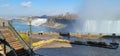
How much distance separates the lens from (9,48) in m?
16.2

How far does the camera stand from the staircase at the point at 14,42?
16.6m

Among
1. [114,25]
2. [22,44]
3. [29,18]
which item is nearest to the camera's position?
[22,44]

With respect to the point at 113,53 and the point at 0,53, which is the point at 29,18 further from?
the point at 113,53

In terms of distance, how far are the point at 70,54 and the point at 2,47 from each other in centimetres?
1175

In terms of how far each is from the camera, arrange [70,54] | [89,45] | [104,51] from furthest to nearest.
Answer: [89,45]
[104,51]
[70,54]

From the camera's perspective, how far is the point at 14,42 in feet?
56.1

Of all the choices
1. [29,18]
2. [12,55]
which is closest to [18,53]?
[12,55]

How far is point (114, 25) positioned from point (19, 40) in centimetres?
7879

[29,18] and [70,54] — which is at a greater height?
[29,18]

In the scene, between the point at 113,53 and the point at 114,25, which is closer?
the point at 113,53

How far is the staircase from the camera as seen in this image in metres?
16.6

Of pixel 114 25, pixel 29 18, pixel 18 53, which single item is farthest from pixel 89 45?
pixel 114 25

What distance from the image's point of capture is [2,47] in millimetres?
16594

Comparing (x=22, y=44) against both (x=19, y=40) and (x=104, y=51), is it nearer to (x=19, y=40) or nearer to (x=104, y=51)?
(x=19, y=40)
